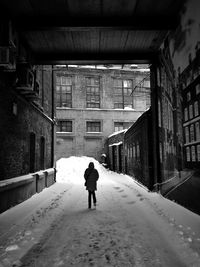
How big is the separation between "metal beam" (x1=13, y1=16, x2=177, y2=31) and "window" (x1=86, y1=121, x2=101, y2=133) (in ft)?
73.3

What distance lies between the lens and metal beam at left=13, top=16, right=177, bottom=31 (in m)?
6.89

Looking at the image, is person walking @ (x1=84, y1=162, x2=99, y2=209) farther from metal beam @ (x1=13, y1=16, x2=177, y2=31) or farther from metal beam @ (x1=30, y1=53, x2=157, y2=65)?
metal beam @ (x1=13, y1=16, x2=177, y2=31)

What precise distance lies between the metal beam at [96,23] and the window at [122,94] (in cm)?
2364

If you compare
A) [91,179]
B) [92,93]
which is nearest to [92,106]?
[92,93]

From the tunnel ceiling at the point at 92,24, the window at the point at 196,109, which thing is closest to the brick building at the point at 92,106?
the tunnel ceiling at the point at 92,24

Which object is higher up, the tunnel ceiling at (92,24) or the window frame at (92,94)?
the window frame at (92,94)

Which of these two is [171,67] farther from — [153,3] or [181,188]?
[181,188]

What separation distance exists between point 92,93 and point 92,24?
75.8ft

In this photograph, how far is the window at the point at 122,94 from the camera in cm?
3067

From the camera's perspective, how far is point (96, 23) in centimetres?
696

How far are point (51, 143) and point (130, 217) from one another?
31.8 feet

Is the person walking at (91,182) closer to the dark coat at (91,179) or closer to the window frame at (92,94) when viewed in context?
the dark coat at (91,179)

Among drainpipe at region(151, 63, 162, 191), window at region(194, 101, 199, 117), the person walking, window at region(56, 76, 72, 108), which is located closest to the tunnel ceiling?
drainpipe at region(151, 63, 162, 191)

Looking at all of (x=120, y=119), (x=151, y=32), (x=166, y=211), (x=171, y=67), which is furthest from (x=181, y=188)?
(x=120, y=119)
